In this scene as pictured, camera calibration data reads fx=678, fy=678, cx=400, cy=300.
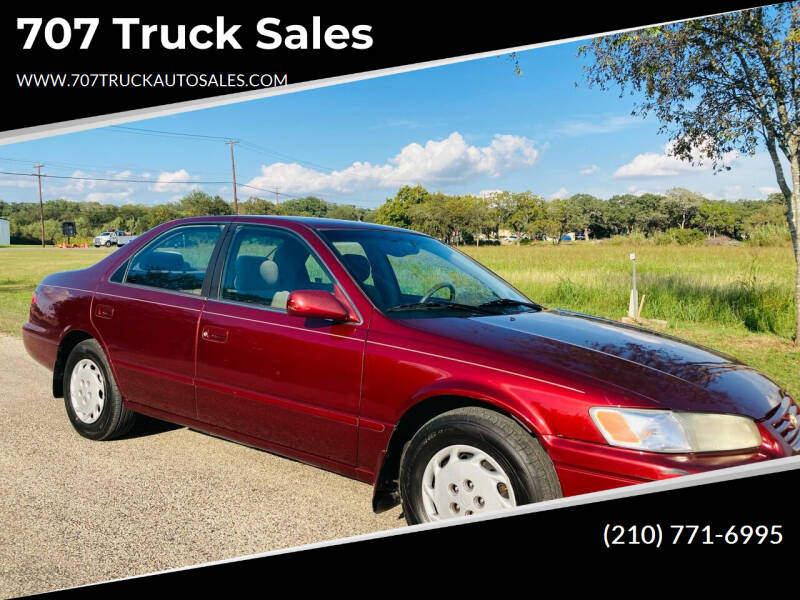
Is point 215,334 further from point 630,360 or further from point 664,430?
point 664,430

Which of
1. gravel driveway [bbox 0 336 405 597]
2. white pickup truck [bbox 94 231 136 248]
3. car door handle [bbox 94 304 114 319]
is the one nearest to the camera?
gravel driveway [bbox 0 336 405 597]

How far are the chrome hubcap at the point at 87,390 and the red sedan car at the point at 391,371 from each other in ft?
0.05

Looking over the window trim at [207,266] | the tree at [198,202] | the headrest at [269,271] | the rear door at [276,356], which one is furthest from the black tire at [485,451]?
the tree at [198,202]

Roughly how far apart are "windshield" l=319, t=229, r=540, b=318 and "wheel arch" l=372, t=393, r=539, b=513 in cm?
55

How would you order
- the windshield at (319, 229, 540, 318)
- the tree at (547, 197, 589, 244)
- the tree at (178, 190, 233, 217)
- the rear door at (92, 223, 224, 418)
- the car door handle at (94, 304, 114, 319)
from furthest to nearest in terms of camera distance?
the tree at (547, 197, 589, 244)
the tree at (178, 190, 233, 217)
the car door handle at (94, 304, 114, 319)
the rear door at (92, 223, 224, 418)
the windshield at (319, 229, 540, 318)

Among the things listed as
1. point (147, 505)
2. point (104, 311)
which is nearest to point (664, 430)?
point (147, 505)

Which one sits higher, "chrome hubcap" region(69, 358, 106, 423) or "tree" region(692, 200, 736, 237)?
"tree" region(692, 200, 736, 237)

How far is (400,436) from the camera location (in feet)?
11.0

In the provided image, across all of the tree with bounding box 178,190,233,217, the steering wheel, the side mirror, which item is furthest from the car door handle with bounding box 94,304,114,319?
the tree with bounding box 178,190,233,217

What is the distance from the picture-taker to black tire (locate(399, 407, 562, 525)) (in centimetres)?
284

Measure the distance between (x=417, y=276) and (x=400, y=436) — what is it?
1282 millimetres

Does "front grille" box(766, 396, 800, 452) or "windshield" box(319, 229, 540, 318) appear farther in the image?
"windshield" box(319, 229, 540, 318)

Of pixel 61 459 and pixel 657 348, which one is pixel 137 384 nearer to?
pixel 61 459

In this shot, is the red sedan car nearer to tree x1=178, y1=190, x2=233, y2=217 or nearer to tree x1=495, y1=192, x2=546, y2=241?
tree x1=178, y1=190, x2=233, y2=217
